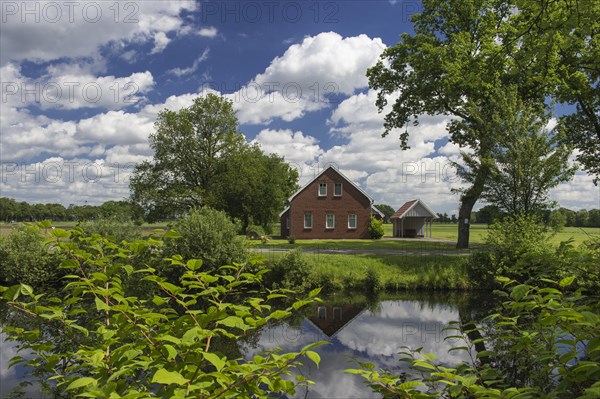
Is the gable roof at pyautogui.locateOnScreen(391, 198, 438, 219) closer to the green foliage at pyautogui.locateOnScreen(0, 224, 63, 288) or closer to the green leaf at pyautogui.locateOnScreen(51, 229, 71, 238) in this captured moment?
the green foliage at pyautogui.locateOnScreen(0, 224, 63, 288)

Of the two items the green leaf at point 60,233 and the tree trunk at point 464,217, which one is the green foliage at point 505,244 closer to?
the tree trunk at point 464,217

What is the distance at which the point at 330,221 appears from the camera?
139 ft

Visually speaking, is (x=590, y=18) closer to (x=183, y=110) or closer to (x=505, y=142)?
(x=505, y=142)

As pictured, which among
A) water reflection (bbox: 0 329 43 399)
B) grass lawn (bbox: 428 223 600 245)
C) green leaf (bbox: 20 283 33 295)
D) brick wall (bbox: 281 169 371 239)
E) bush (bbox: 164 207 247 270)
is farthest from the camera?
brick wall (bbox: 281 169 371 239)

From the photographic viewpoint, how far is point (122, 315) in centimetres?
236

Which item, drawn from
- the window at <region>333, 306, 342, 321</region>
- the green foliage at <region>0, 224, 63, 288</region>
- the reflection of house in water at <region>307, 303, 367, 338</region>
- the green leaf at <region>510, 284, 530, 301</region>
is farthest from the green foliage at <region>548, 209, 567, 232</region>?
the green foliage at <region>0, 224, 63, 288</region>

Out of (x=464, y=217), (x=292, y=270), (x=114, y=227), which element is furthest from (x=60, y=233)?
(x=464, y=217)

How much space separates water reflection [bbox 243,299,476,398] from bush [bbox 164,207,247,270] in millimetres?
4886

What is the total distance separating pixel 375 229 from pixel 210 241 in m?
24.7

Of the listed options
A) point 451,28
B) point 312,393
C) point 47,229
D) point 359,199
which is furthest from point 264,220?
point 47,229

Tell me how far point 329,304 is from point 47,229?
1714 centimetres

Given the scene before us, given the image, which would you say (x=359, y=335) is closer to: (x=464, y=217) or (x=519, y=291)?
(x=519, y=291)

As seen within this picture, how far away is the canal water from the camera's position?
1025cm

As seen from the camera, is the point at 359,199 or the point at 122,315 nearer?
the point at 122,315
